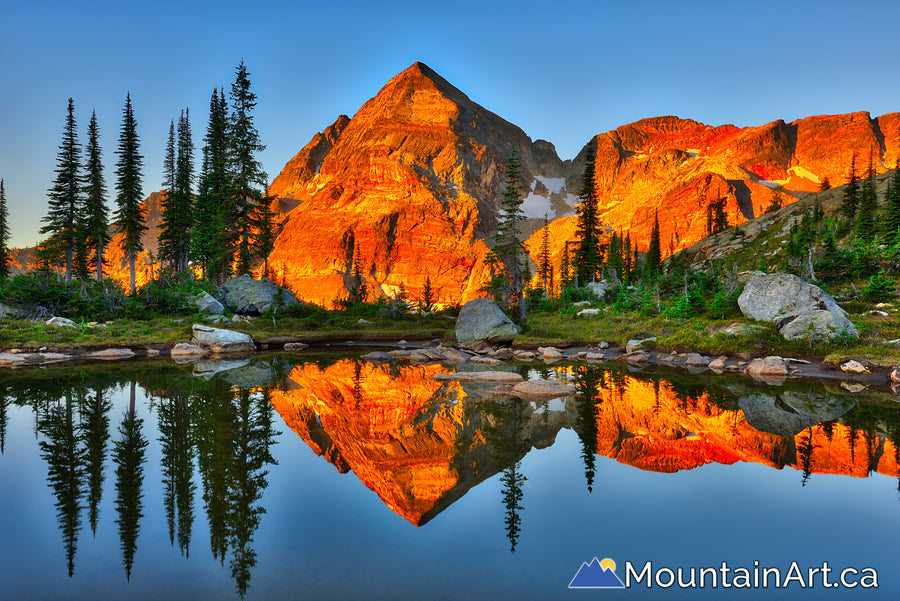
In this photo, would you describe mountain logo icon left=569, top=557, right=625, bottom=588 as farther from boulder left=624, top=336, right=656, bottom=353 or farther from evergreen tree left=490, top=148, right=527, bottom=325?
evergreen tree left=490, top=148, right=527, bottom=325

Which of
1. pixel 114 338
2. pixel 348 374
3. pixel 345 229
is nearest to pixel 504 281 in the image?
pixel 348 374

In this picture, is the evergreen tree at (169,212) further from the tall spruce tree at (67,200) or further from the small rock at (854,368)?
the small rock at (854,368)

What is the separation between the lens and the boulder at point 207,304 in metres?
39.8

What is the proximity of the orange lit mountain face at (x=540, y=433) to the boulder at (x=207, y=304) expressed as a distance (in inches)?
1017

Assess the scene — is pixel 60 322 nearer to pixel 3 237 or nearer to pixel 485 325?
pixel 485 325

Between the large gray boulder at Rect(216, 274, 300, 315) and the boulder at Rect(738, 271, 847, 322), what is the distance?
130ft

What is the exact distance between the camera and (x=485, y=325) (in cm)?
3531

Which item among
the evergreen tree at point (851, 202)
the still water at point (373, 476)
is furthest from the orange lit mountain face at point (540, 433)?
the evergreen tree at point (851, 202)

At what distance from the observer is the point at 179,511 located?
25.1 ft

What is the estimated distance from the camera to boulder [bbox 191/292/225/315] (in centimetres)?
3978

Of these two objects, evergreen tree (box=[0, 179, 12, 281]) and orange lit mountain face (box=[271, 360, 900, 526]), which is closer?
orange lit mountain face (box=[271, 360, 900, 526])

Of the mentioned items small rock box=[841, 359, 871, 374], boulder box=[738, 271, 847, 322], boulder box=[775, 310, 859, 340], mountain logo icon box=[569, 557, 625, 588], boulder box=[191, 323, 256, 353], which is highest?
boulder box=[738, 271, 847, 322]

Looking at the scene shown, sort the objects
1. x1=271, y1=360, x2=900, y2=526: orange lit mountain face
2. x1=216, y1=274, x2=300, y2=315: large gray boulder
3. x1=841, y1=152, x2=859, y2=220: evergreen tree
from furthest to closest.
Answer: x1=841, y1=152, x2=859, y2=220: evergreen tree, x1=216, y1=274, x2=300, y2=315: large gray boulder, x1=271, y1=360, x2=900, y2=526: orange lit mountain face

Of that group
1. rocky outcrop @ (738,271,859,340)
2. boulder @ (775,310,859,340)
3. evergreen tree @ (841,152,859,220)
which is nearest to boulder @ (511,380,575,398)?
boulder @ (775,310,859,340)
